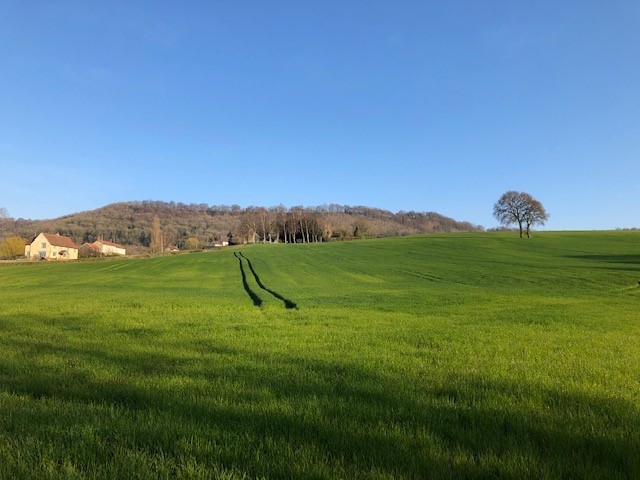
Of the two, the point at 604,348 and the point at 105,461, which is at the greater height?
the point at 105,461

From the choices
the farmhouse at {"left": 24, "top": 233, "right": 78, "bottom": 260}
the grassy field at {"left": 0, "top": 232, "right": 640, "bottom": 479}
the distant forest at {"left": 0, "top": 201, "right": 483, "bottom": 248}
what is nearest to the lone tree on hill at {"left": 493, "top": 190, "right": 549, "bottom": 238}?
the distant forest at {"left": 0, "top": 201, "right": 483, "bottom": 248}

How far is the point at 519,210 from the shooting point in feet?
294

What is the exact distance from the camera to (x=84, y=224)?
16838cm

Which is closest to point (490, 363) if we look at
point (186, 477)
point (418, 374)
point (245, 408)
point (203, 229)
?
point (418, 374)

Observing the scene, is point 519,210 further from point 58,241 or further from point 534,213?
point 58,241

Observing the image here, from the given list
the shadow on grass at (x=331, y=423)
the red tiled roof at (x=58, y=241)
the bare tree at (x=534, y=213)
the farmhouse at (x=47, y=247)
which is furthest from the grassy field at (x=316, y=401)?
the red tiled roof at (x=58, y=241)

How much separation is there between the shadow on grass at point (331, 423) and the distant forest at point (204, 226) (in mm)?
138911

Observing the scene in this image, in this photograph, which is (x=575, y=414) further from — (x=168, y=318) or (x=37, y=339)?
(x=168, y=318)

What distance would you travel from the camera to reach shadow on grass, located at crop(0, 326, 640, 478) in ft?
11.9

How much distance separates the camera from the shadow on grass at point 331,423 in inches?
142

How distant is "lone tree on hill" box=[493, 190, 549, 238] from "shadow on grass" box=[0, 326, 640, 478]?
92353mm

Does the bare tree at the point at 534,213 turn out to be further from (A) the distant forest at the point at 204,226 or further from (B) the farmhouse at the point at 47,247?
(B) the farmhouse at the point at 47,247

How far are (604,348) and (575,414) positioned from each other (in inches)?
242

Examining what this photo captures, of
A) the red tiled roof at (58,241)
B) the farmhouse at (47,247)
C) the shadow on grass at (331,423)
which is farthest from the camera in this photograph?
the red tiled roof at (58,241)
